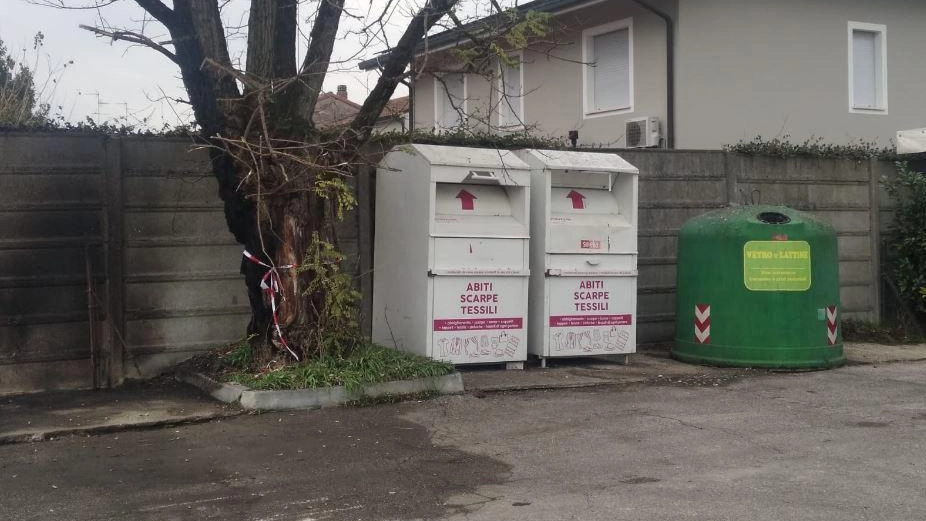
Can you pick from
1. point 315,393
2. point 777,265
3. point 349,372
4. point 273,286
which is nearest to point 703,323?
point 777,265

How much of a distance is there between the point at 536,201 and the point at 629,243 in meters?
1.07

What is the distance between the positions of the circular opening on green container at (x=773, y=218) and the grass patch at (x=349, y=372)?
12.4ft

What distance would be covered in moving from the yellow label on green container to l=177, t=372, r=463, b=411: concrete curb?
11.2ft

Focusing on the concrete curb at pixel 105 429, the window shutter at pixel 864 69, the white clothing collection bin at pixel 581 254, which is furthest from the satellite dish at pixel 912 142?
the concrete curb at pixel 105 429

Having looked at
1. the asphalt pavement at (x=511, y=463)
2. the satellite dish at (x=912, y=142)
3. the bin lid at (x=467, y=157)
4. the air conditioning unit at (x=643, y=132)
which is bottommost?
the asphalt pavement at (x=511, y=463)

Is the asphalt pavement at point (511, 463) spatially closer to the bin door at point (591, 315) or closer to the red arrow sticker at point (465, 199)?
the bin door at point (591, 315)

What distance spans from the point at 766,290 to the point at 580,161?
2323 mm

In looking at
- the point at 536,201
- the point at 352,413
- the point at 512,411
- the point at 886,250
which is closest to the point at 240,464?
the point at 352,413

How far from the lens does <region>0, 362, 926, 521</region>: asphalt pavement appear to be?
17.1 feet

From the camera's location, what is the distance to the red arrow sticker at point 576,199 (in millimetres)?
9555

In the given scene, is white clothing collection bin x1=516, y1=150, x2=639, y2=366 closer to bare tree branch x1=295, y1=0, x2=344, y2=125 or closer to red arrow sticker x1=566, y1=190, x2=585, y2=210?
red arrow sticker x1=566, y1=190, x2=585, y2=210

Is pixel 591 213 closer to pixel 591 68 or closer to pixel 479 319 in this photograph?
pixel 479 319

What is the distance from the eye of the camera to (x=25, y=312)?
330 inches

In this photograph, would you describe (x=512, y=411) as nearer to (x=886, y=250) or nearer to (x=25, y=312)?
(x=25, y=312)
